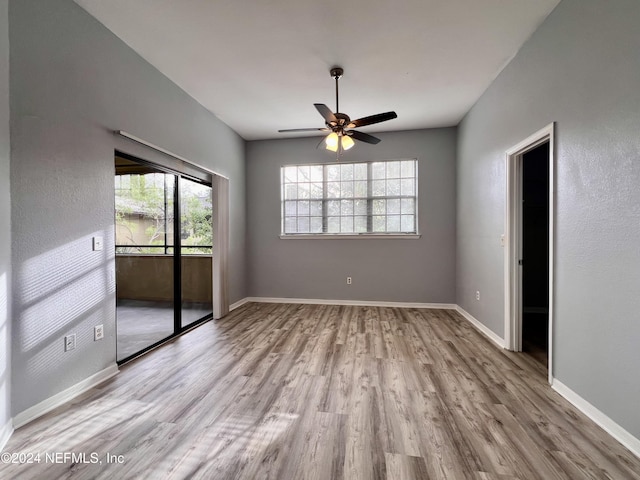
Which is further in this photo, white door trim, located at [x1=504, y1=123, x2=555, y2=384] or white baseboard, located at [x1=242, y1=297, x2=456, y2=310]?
white baseboard, located at [x1=242, y1=297, x2=456, y2=310]

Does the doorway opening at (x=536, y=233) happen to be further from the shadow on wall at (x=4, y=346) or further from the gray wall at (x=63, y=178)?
the shadow on wall at (x=4, y=346)

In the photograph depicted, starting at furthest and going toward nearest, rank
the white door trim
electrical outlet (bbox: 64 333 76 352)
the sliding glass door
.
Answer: the white door trim → the sliding glass door → electrical outlet (bbox: 64 333 76 352)

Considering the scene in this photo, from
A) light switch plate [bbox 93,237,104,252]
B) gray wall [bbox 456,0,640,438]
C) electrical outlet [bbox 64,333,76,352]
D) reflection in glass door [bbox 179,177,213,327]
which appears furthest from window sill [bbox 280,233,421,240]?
electrical outlet [bbox 64,333,76,352]

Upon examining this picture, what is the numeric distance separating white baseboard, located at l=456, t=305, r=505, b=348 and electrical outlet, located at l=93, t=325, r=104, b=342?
12.7 feet

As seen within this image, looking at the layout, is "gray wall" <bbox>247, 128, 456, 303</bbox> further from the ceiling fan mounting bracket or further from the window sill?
the ceiling fan mounting bracket

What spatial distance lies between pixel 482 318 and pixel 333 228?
262cm

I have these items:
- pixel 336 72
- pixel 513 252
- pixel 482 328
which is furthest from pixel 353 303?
pixel 336 72

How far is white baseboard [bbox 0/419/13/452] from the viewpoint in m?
1.54

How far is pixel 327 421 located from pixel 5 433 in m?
1.88

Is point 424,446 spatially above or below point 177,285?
below

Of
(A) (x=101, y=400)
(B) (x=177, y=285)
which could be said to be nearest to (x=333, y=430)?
(A) (x=101, y=400)

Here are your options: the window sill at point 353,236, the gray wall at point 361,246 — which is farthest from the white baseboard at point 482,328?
the window sill at point 353,236

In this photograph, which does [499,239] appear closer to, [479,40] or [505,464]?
[479,40]

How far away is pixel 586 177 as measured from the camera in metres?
1.86
